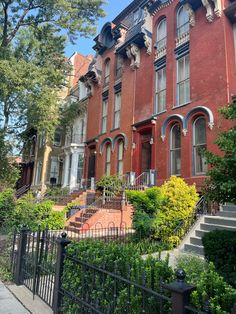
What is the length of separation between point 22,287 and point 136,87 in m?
14.7

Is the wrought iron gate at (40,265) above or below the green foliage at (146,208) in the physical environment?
below

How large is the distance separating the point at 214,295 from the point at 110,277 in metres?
1.34

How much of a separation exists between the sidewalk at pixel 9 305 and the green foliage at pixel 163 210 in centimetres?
504

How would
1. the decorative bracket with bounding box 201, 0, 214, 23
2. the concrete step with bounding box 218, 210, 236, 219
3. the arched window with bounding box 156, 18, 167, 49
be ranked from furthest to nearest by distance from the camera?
1. the arched window with bounding box 156, 18, 167, 49
2. the decorative bracket with bounding box 201, 0, 214, 23
3. the concrete step with bounding box 218, 210, 236, 219

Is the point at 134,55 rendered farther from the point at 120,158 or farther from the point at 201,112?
the point at 201,112

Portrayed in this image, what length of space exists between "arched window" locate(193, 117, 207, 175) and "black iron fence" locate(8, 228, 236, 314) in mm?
9183

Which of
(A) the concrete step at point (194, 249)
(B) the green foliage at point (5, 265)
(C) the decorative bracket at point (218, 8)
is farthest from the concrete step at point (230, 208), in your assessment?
(C) the decorative bracket at point (218, 8)

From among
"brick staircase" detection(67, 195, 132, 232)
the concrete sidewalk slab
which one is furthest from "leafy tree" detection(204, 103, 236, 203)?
"brick staircase" detection(67, 195, 132, 232)

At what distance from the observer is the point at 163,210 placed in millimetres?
10156

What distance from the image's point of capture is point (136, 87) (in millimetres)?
18047

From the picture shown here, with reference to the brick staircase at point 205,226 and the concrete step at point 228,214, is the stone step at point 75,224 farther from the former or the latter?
the concrete step at point 228,214

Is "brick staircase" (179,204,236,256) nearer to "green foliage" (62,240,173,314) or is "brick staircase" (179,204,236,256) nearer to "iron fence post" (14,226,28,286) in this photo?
"iron fence post" (14,226,28,286)

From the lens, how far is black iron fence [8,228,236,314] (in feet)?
8.21

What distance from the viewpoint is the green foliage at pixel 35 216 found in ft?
35.4
